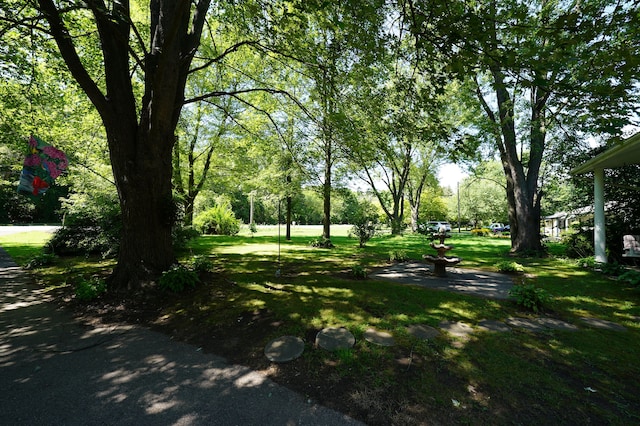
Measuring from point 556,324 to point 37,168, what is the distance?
10588 millimetres

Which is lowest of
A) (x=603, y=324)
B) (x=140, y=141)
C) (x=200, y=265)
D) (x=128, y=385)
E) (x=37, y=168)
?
(x=128, y=385)

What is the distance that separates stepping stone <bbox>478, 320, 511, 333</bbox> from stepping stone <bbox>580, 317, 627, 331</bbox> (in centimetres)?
150

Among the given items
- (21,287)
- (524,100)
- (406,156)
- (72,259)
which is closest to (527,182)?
(524,100)

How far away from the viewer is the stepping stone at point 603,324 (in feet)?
13.5

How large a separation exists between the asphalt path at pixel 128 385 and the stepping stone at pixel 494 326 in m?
Result: 2.91

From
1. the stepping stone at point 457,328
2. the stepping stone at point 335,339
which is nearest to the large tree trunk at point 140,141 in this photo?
the stepping stone at point 335,339

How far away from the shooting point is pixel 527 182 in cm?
1180

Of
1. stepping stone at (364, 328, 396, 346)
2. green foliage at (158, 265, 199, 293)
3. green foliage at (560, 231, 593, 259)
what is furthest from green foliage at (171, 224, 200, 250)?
green foliage at (560, 231, 593, 259)

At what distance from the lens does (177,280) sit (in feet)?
18.0

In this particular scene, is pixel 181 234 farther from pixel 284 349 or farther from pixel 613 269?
pixel 613 269

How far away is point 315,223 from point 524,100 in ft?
167

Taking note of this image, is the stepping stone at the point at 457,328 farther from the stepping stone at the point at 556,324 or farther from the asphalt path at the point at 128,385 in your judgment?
the asphalt path at the point at 128,385

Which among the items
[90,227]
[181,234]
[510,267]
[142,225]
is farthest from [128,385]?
[90,227]

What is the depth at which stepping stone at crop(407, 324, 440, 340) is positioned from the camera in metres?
3.75
